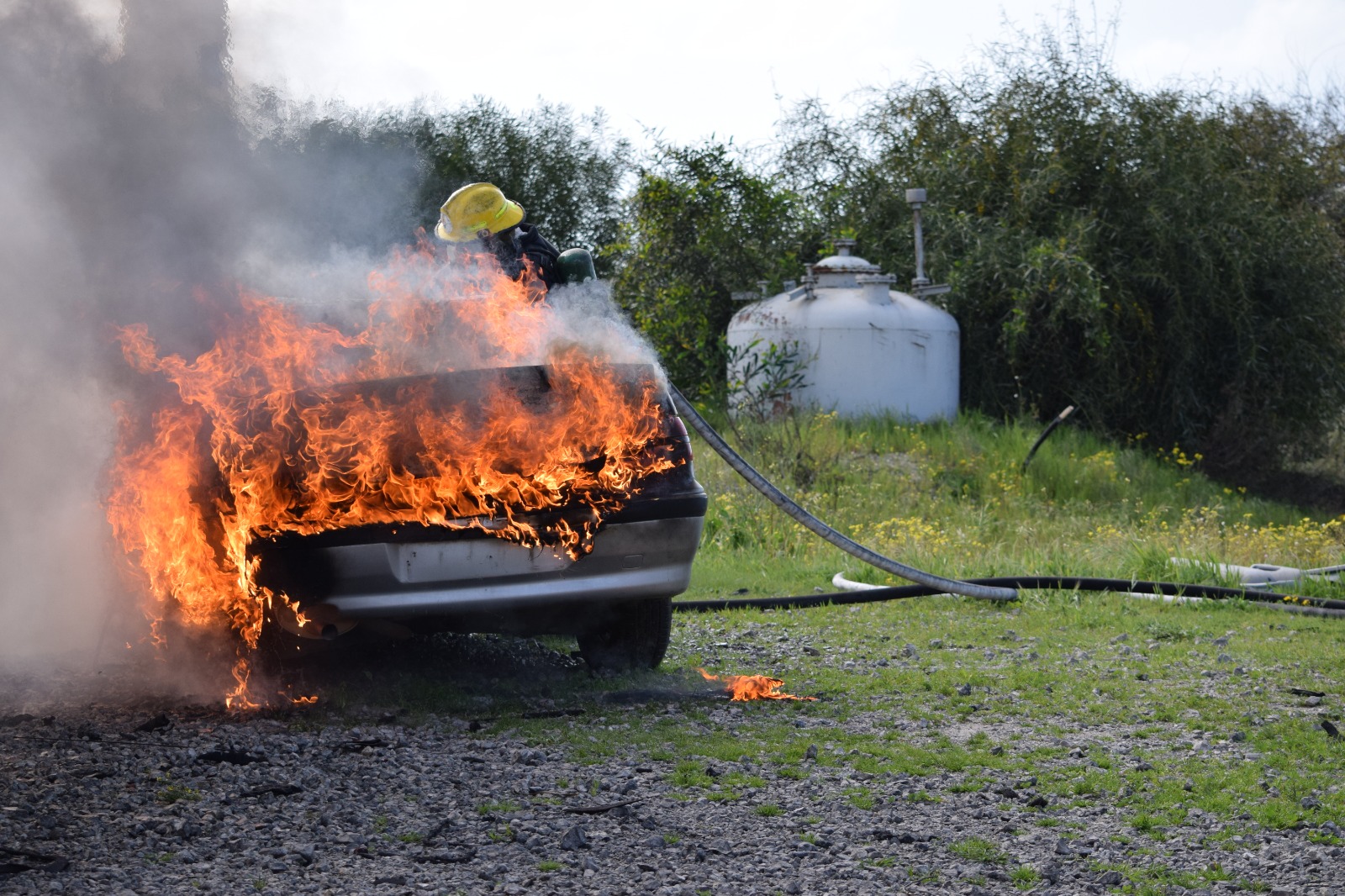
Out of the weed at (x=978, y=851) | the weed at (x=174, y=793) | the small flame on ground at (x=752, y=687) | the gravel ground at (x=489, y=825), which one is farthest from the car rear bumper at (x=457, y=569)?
the weed at (x=978, y=851)

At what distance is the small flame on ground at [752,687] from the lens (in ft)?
17.5

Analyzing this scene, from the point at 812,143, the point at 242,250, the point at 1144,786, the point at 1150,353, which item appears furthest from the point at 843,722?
the point at 812,143

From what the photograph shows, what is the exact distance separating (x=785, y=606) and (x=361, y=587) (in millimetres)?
3969

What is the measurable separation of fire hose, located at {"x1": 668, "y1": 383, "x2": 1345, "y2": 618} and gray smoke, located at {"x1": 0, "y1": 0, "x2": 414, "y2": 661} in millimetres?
2807

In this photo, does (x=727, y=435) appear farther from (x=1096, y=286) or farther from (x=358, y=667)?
(x=358, y=667)

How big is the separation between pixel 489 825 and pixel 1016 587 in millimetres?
5292

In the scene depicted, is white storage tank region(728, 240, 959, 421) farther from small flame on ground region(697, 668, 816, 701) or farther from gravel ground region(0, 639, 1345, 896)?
gravel ground region(0, 639, 1345, 896)

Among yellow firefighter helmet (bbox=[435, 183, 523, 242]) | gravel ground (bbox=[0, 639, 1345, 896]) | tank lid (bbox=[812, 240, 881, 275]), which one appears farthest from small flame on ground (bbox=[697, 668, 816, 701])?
tank lid (bbox=[812, 240, 881, 275])

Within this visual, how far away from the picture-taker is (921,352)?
1752 cm

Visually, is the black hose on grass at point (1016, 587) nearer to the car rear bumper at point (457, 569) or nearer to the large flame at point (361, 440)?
the car rear bumper at point (457, 569)

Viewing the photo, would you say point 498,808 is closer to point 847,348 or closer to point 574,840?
point 574,840

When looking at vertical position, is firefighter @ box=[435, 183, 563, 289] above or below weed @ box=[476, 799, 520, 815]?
above

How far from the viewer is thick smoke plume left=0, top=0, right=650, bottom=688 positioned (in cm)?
606

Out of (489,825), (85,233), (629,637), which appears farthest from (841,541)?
(85,233)
